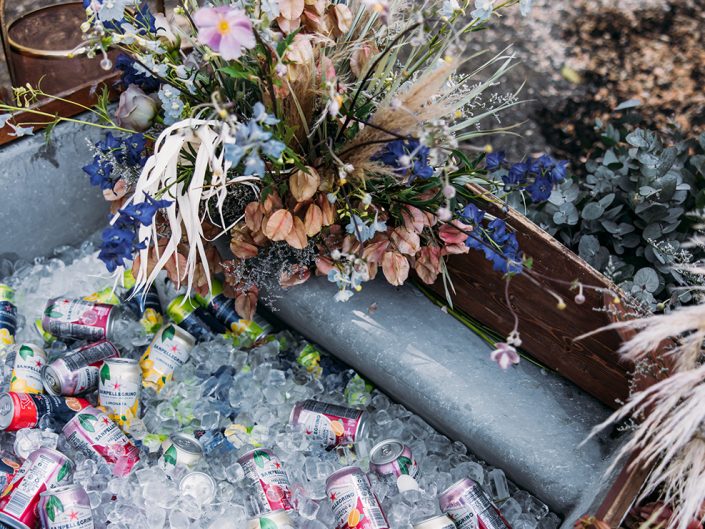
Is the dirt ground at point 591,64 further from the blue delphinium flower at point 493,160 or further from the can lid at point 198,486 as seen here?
the can lid at point 198,486

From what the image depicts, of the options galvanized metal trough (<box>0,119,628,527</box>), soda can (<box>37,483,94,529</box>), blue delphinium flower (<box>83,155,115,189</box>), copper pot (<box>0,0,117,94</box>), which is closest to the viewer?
soda can (<box>37,483,94,529</box>)

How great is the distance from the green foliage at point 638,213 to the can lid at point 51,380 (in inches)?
50.3

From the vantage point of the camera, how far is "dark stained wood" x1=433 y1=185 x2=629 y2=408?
151 centimetres

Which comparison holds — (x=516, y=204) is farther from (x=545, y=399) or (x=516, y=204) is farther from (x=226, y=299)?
(x=226, y=299)

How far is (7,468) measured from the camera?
158cm

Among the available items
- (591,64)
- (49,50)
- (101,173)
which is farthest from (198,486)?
(591,64)

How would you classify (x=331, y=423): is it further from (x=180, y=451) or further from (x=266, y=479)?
(x=180, y=451)

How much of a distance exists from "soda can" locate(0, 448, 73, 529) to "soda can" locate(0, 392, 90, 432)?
12 cm

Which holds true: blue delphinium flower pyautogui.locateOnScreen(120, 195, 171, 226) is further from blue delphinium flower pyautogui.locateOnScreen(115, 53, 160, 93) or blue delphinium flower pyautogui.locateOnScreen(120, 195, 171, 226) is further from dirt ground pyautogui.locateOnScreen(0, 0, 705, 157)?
dirt ground pyautogui.locateOnScreen(0, 0, 705, 157)

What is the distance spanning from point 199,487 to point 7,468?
1.45 feet

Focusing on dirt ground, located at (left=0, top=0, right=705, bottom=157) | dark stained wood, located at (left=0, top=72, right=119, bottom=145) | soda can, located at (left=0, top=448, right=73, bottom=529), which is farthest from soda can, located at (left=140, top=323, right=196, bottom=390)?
dirt ground, located at (left=0, top=0, right=705, bottom=157)

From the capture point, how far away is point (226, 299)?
187cm

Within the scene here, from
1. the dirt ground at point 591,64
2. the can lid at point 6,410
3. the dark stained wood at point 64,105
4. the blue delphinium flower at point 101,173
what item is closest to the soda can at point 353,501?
the can lid at point 6,410

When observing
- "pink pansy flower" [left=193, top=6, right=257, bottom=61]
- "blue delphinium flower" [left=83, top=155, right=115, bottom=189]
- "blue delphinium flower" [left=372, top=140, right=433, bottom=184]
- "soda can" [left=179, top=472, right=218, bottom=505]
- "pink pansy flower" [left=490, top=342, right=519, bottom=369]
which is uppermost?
"pink pansy flower" [left=193, top=6, right=257, bottom=61]
